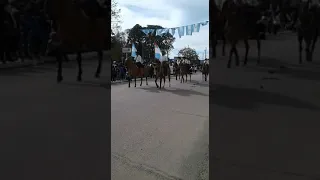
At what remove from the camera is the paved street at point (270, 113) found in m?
1.83

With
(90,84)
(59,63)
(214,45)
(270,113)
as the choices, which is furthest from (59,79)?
(270,113)

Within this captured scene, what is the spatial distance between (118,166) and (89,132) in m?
1.43

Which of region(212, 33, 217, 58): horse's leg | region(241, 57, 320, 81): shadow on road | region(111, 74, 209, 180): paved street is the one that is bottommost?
region(111, 74, 209, 180): paved street

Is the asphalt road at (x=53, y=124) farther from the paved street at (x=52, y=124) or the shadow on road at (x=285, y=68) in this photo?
the shadow on road at (x=285, y=68)

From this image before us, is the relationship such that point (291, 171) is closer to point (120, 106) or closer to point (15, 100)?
point (15, 100)

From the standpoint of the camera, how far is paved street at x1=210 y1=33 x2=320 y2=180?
72.0 inches

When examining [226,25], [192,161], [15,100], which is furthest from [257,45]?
[192,161]

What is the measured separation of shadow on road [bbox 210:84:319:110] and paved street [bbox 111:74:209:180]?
4.54 ft

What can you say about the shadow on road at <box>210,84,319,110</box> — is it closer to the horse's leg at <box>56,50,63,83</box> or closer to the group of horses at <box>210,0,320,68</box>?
the group of horses at <box>210,0,320,68</box>

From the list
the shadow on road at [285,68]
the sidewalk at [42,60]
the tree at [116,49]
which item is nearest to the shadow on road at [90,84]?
the sidewalk at [42,60]

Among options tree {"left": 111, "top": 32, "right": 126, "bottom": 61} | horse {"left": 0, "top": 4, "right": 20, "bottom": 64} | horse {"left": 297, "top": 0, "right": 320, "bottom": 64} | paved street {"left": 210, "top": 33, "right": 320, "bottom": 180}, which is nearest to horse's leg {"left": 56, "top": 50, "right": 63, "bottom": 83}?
horse {"left": 0, "top": 4, "right": 20, "bottom": 64}

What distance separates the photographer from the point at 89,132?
2111 mm

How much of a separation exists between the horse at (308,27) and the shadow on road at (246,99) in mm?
235

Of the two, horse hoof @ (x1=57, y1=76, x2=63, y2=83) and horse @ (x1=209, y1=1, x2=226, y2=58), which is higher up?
horse @ (x1=209, y1=1, x2=226, y2=58)
